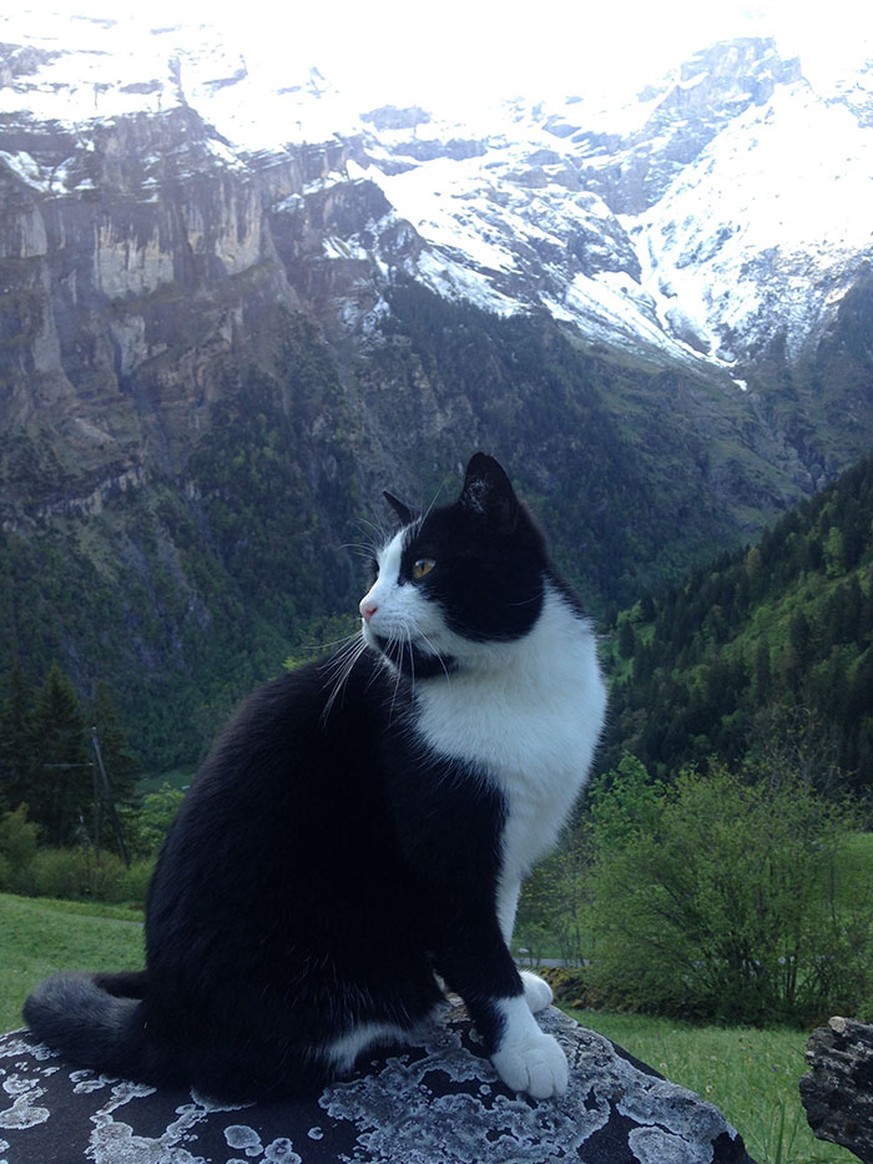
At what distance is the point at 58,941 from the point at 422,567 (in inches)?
1002

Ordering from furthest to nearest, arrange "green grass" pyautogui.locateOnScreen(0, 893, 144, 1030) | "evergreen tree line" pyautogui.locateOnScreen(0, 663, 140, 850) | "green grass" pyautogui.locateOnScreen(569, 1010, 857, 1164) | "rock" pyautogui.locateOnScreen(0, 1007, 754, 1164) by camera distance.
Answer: "evergreen tree line" pyautogui.locateOnScreen(0, 663, 140, 850)
"green grass" pyautogui.locateOnScreen(0, 893, 144, 1030)
"green grass" pyautogui.locateOnScreen(569, 1010, 857, 1164)
"rock" pyautogui.locateOnScreen(0, 1007, 754, 1164)

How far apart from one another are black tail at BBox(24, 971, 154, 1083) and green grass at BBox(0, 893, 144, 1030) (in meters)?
15.6

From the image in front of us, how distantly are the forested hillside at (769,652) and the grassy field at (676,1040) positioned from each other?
44654 mm

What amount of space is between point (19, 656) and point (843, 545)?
122 m

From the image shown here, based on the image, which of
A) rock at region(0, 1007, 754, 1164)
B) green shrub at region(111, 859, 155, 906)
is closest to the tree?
green shrub at region(111, 859, 155, 906)

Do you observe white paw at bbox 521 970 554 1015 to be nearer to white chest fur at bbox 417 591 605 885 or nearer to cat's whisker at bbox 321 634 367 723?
white chest fur at bbox 417 591 605 885

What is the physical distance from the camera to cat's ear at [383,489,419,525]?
5.34 meters

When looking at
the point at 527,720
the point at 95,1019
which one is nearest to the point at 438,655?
the point at 527,720

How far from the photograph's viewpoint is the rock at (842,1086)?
4320 mm

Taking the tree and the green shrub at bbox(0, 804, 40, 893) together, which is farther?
the tree

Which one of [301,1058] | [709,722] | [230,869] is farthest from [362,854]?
[709,722]

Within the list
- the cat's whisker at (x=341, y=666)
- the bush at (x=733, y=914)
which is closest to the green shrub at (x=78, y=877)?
the bush at (x=733, y=914)

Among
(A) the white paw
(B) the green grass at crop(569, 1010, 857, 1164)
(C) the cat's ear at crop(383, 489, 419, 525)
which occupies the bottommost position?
(B) the green grass at crop(569, 1010, 857, 1164)

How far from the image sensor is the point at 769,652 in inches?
3935
